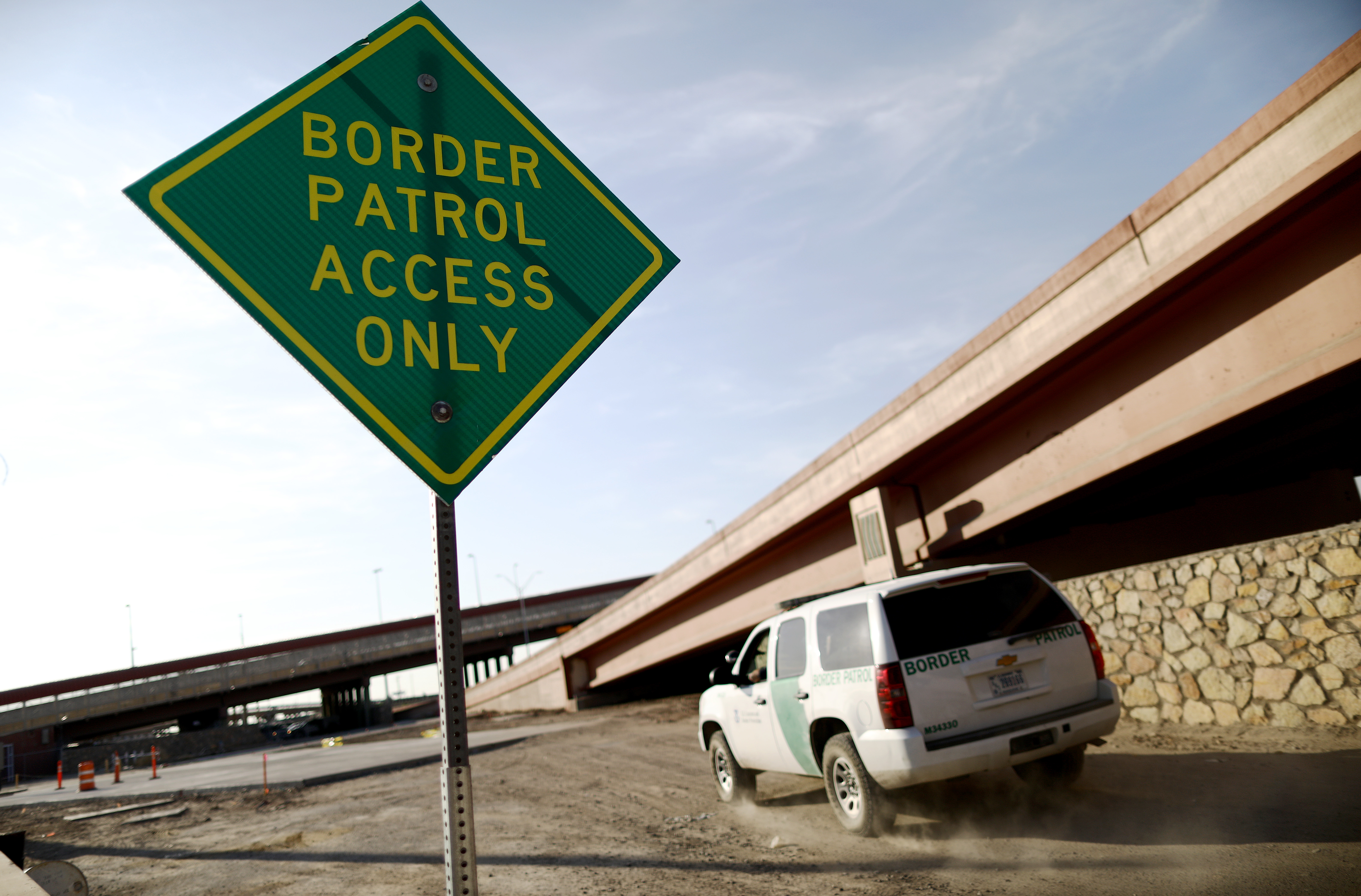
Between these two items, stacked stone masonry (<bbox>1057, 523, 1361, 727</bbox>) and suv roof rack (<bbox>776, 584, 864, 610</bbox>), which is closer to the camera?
suv roof rack (<bbox>776, 584, 864, 610</bbox>)

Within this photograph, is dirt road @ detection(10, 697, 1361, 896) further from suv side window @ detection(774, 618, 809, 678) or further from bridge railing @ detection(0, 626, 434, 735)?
bridge railing @ detection(0, 626, 434, 735)

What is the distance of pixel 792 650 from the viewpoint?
28.1 feet

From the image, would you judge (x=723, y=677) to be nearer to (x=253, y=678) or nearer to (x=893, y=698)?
(x=893, y=698)

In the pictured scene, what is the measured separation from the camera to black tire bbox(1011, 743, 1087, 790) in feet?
25.1

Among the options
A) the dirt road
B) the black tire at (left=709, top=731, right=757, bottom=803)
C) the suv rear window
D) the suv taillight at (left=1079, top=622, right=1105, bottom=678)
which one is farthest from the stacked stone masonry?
the black tire at (left=709, top=731, right=757, bottom=803)

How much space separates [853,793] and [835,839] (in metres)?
0.44

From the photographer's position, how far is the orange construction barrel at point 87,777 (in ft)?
74.9

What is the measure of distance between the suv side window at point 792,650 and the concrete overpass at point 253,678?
135ft

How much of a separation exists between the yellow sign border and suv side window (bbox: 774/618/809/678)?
19.6 ft

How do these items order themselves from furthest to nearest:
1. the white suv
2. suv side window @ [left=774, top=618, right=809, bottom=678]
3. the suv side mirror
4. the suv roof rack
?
the suv side mirror, the suv roof rack, suv side window @ [left=774, top=618, right=809, bottom=678], the white suv

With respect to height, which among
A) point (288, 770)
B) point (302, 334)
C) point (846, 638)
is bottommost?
point (288, 770)

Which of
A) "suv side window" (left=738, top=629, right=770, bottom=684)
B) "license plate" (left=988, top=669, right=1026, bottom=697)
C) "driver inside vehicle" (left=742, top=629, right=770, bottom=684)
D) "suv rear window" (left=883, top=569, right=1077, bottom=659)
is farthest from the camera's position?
"suv side window" (left=738, top=629, right=770, bottom=684)

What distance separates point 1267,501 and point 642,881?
1766 cm

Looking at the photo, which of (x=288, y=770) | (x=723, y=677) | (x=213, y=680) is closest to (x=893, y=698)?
(x=723, y=677)
